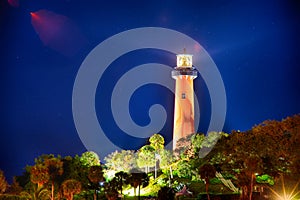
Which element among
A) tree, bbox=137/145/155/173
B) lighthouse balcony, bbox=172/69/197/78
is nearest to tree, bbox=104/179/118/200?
tree, bbox=137/145/155/173

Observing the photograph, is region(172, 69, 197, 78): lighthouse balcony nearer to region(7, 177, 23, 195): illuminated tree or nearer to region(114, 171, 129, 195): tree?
region(114, 171, 129, 195): tree

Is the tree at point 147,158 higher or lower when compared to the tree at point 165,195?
higher

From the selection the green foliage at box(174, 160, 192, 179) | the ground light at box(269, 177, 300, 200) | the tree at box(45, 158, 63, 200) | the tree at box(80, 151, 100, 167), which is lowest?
the ground light at box(269, 177, 300, 200)

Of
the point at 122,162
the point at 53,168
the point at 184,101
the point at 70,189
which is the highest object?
the point at 184,101

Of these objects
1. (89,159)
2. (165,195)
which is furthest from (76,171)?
(165,195)

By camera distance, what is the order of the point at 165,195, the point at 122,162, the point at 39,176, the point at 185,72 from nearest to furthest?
the point at 39,176
the point at 165,195
the point at 122,162
the point at 185,72

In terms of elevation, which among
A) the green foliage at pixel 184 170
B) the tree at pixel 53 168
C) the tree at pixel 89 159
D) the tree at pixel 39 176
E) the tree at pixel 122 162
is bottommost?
the tree at pixel 39 176

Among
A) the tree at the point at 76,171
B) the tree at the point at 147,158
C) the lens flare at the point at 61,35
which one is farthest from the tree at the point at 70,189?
the lens flare at the point at 61,35

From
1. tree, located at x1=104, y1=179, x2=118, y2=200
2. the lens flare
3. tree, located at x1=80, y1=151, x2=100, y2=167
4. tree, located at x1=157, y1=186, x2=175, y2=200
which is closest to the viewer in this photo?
tree, located at x1=157, y1=186, x2=175, y2=200

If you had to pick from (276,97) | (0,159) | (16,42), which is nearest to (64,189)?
(276,97)

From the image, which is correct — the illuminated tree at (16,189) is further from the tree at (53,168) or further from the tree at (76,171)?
the tree at (76,171)

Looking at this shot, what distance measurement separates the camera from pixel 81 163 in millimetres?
45750

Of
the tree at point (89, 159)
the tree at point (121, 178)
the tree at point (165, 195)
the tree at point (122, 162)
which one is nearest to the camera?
the tree at point (165, 195)

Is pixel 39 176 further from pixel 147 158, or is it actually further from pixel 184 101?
pixel 184 101
